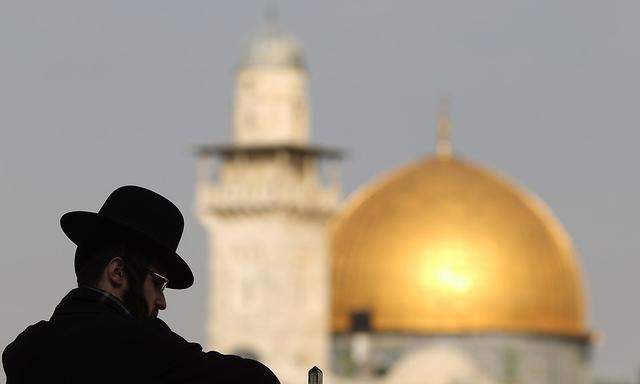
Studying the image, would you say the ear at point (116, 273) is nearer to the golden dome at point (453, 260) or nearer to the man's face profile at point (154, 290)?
the man's face profile at point (154, 290)

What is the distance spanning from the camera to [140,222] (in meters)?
8.30

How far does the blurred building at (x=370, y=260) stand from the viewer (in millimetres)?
94000

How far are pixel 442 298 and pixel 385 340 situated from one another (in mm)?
2721

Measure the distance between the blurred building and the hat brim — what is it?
83786mm

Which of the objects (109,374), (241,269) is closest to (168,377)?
(109,374)

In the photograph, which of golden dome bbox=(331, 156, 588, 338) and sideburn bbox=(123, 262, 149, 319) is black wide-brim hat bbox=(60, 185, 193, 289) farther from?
golden dome bbox=(331, 156, 588, 338)

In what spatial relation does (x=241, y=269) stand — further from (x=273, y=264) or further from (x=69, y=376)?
(x=69, y=376)

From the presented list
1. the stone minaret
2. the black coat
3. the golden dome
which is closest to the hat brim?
the black coat

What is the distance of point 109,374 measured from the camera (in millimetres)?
7988

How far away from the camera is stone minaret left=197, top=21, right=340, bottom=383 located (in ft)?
306

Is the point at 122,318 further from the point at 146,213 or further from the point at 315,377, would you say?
the point at 315,377

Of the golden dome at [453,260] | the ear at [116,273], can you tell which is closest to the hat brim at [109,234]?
the ear at [116,273]

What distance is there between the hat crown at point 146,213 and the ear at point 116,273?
4.7 inches

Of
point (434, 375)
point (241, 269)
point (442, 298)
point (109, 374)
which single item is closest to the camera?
point (109, 374)
